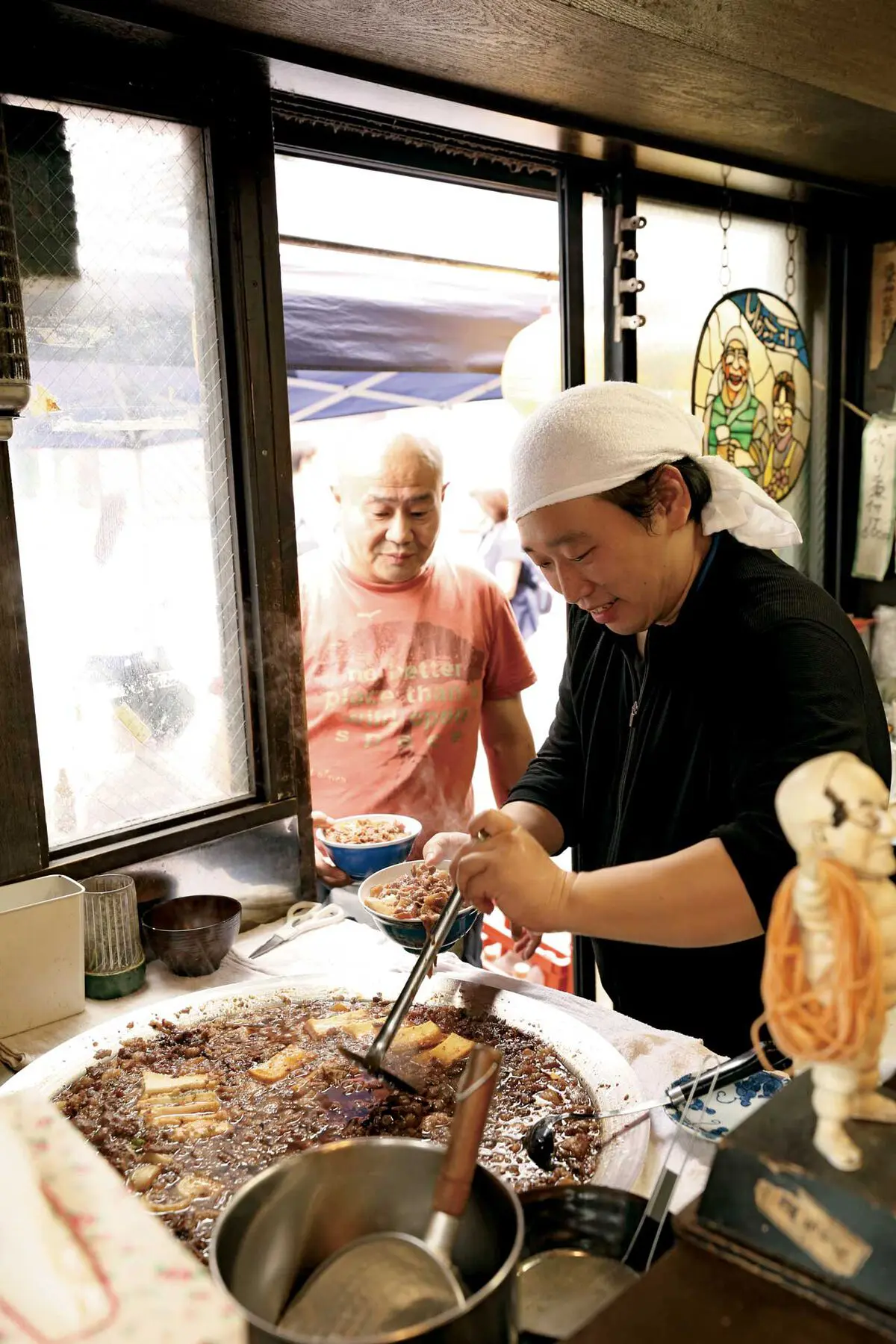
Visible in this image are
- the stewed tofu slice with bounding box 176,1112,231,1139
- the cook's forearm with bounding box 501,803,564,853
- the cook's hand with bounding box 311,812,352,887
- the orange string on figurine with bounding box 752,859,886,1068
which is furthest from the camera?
the cook's hand with bounding box 311,812,352,887

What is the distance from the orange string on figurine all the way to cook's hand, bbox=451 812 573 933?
824mm

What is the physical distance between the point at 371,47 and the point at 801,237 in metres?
2.37

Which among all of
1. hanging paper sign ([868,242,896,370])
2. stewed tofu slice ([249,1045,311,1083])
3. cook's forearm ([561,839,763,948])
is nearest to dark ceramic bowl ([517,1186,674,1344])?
cook's forearm ([561,839,763,948])

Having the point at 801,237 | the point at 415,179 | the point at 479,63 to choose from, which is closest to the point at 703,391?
the point at 801,237

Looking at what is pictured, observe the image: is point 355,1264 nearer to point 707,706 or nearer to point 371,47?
point 707,706

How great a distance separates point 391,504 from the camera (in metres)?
3.29

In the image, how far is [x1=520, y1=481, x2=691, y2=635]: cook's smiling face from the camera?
1.79 metres

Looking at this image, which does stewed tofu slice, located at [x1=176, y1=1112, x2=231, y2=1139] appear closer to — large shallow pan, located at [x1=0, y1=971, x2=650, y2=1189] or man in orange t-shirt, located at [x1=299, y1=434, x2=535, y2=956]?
large shallow pan, located at [x1=0, y1=971, x2=650, y2=1189]

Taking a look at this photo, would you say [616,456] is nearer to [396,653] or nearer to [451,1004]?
[451,1004]

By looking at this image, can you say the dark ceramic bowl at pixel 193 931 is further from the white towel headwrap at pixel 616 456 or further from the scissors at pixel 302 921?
the white towel headwrap at pixel 616 456

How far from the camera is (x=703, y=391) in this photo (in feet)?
12.0

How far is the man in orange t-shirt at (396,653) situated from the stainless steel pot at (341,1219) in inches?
91.0

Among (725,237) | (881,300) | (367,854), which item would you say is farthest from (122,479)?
(881,300)

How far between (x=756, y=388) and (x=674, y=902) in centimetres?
282
